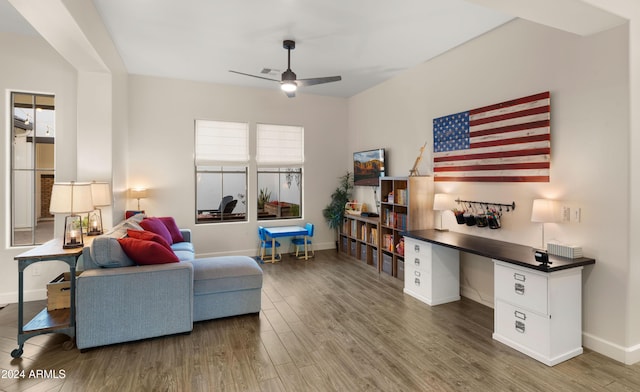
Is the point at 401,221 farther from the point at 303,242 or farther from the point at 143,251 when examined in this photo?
the point at 143,251

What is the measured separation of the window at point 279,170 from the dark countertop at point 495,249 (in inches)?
125

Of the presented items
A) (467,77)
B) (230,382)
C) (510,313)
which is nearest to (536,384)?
(510,313)

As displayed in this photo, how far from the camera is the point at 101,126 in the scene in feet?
13.4

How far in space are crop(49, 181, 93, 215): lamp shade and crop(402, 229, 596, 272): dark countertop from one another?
3.70m

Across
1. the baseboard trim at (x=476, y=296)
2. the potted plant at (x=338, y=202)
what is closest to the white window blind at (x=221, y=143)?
the potted plant at (x=338, y=202)

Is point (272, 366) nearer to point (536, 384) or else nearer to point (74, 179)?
point (536, 384)

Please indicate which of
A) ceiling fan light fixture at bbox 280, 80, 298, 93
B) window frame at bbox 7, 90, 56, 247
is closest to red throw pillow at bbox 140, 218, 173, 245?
window frame at bbox 7, 90, 56, 247

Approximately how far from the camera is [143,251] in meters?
3.12

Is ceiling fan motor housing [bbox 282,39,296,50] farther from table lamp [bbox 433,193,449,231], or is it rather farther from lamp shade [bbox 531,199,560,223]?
lamp shade [bbox 531,199,560,223]

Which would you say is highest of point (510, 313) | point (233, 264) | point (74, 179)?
point (74, 179)

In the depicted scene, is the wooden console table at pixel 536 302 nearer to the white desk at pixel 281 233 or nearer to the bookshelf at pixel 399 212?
the bookshelf at pixel 399 212

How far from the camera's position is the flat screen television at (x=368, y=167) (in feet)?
19.4

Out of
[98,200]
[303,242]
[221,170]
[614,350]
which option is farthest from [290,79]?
[614,350]

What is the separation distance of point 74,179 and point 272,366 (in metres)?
3.70
